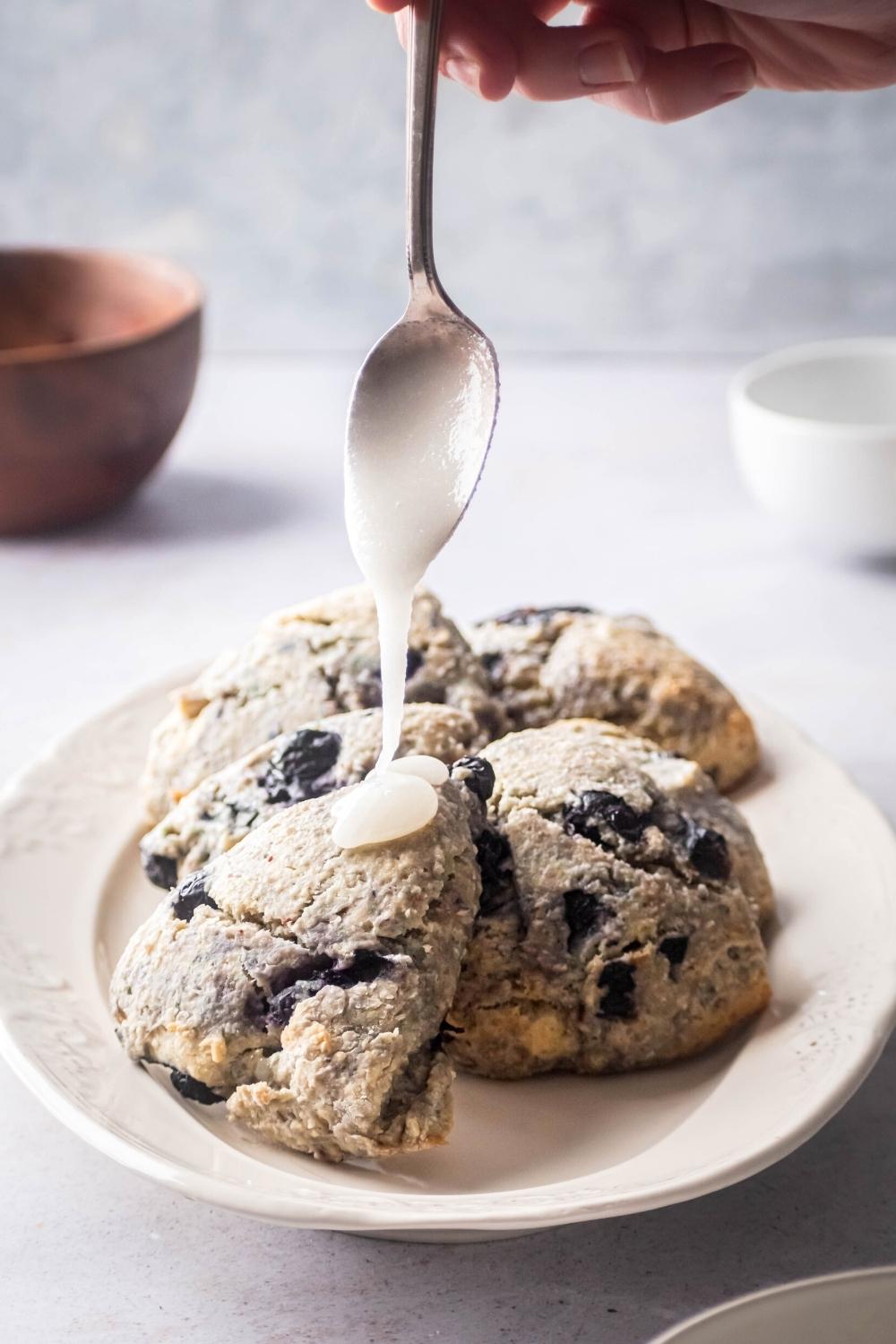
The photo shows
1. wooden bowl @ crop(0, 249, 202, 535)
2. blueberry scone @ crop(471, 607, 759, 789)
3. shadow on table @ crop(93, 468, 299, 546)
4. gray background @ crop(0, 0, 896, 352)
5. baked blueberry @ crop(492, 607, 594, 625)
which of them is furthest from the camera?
gray background @ crop(0, 0, 896, 352)

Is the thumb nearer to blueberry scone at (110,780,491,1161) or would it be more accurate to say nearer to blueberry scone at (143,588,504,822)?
blueberry scone at (143,588,504,822)

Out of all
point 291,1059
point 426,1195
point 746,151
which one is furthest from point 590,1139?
point 746,151

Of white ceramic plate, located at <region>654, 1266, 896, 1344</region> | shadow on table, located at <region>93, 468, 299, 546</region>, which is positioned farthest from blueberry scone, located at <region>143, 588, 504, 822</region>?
shadow on table, located at <region>93, 468, 299, 546</region>

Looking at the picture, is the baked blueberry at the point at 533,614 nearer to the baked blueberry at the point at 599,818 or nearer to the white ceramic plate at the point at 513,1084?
the white ceramic plate at the point at 513,1084

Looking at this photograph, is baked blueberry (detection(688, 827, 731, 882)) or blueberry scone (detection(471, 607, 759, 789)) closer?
baked blueberry (detection(688, 827, 731, 882))

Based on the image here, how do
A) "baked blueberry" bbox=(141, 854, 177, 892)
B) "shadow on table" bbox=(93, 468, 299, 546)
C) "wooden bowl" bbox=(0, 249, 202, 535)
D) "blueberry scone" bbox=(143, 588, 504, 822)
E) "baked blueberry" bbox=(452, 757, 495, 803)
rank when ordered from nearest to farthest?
1. "baked blueberry" bbox=(452, 757, 495, 803)
2. "baked blueberry" bbox=(141, 854, 177, 892)
3. "blueberry scone" bbox=(143, 588, 504, 822)
4. "wooden bowl" bbox=(0, 249, 202, 535)
5. "shadow on table" bbox=(93, 468, 299, 546)

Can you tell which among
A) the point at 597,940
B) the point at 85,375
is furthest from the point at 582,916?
the point at 85,375

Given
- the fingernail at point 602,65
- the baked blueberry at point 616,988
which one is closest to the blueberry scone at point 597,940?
the baked blueberry at point 616,988
